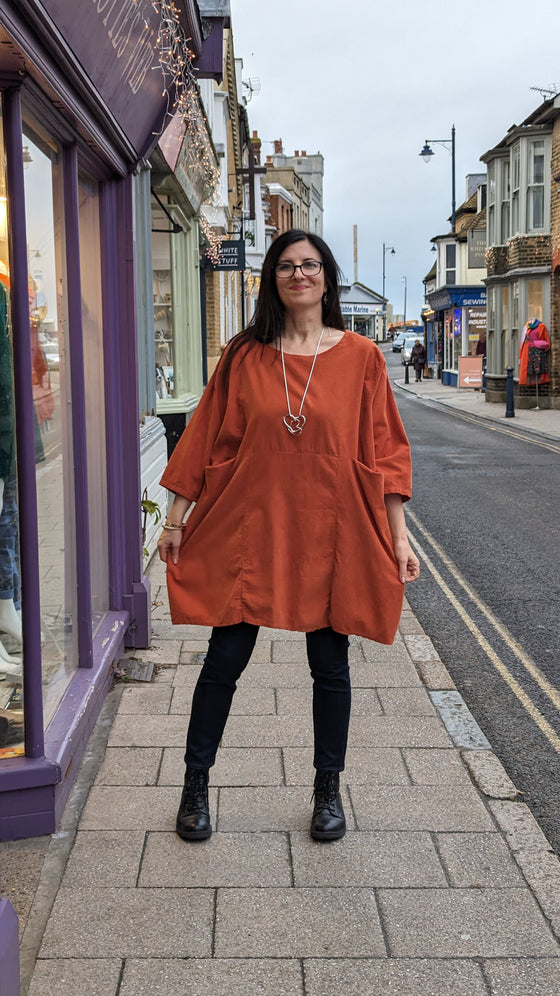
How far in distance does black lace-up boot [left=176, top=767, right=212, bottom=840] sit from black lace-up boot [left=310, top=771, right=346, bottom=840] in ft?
1.12

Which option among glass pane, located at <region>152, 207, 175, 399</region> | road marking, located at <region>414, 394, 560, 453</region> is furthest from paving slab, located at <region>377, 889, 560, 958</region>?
road marking, located at <region>414, 394, 560, 453</region>

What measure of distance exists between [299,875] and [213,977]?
55 cm

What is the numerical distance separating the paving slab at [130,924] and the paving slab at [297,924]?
0.06 meters

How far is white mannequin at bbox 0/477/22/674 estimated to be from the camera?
10.9 feet

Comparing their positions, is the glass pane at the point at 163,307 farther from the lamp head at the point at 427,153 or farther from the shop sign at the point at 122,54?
the lamp head at the point at 427,153

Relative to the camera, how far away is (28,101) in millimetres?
3193

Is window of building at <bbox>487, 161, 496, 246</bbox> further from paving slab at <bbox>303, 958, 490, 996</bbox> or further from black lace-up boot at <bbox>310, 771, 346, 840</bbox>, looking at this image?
paving slab at <bbox>303, 958, 490, 996</bbox>

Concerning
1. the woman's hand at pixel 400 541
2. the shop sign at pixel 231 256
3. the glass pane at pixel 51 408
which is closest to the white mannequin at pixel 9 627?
the glass pane at pixel 51 408

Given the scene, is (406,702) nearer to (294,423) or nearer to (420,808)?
(420,808)

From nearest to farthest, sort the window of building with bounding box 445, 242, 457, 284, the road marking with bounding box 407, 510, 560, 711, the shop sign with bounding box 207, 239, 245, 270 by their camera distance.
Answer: the road marking with bounding box 407, 510, 560, 711 < the shop sign with bounding box 207, 239, 245, 270 < the window of building with bounding box 445, 242, 457, 284

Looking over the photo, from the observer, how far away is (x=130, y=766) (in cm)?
373

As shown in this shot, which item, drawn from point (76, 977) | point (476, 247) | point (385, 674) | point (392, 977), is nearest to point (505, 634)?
point (385, 674)

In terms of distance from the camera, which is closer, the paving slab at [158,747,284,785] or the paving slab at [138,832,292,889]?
the paving slab at [138,832,292,889]

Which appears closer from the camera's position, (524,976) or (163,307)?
(524,976)
